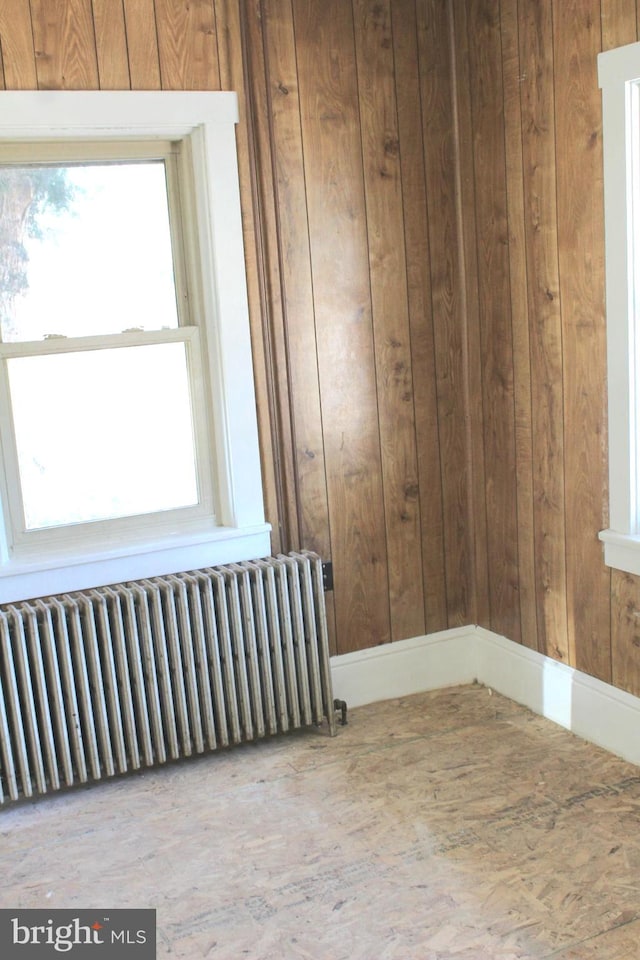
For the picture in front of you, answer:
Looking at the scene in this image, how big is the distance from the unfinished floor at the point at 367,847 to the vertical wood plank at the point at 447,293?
26.9 inches

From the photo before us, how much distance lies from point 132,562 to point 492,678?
1.51m

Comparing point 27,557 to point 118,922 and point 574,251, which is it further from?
point 574,251

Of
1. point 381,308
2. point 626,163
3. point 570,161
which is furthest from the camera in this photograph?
point 381,308

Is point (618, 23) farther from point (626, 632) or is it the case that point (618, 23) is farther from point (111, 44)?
point (626, 632)

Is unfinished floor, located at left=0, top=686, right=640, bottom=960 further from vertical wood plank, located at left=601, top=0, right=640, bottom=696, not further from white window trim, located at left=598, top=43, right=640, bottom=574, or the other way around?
white window trim, located at left=598, top=43, right=640, bottom=574

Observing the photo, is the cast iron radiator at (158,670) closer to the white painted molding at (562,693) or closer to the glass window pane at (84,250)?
the white painted molding at (562,693)

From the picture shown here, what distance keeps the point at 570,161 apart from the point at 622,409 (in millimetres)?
833

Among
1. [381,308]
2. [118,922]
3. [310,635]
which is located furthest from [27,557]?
[381,308]

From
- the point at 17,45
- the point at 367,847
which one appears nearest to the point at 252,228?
the point at 17,45

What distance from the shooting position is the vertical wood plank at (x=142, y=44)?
342 cm

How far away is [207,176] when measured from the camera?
141 inches

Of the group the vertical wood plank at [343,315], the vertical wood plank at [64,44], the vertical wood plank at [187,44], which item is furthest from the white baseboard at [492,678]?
the vertical wood plank at [64,44]

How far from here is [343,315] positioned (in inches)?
152

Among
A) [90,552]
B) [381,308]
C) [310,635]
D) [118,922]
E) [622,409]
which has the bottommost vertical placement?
[118,922]
